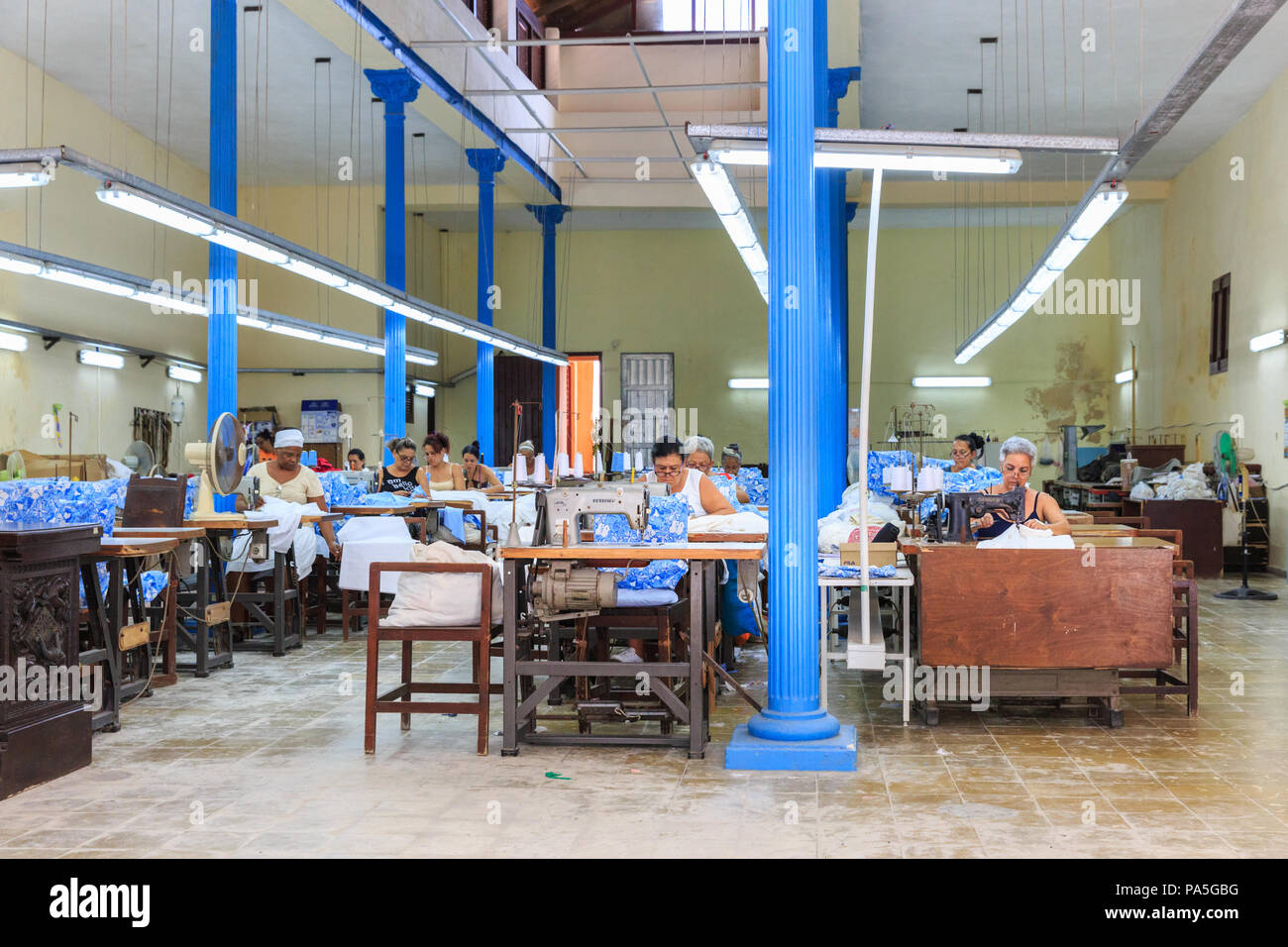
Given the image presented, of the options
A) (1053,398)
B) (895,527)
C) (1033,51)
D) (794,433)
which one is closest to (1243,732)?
(895,527)

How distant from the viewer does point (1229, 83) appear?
12133 mm

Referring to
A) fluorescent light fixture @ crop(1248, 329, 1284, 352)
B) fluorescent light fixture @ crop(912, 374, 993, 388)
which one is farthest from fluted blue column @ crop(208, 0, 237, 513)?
fluorescent light fixture @ crop(912, 374, 993, 388)

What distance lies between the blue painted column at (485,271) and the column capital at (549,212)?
1.31 meters

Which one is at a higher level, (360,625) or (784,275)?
(784,275)

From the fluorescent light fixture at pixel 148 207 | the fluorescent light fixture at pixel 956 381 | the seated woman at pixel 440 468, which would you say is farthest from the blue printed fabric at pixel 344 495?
the fluorescent light fixture at pixel 956 381

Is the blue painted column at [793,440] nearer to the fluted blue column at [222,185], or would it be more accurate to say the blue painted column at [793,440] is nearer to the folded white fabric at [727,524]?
the folded white fabric at [727,524]

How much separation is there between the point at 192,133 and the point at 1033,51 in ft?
32.9

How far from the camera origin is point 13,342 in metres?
11.3

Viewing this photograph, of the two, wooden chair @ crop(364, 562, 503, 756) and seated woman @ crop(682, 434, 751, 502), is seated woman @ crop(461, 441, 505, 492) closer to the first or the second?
seated woman @ crop(682, 434, 751, 502)

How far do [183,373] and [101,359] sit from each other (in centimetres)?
217

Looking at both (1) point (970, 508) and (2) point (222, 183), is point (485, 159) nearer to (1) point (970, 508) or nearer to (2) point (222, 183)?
(2) point (222, 183)

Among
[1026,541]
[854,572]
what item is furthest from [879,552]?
[1026,541]

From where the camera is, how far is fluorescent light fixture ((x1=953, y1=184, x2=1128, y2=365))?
716 cm

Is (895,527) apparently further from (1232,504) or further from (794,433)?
(1232,504)
